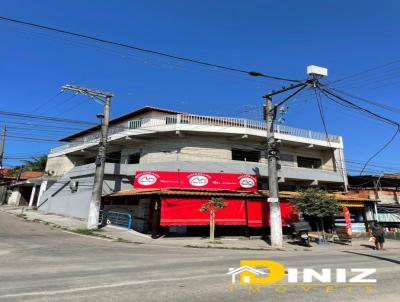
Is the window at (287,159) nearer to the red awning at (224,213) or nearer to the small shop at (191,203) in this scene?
the small shop at (191,203)

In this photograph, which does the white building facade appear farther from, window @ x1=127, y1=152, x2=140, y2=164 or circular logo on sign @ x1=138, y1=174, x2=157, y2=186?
circular logo on sign @ x1=138, y1=174, x2=157, y2=186

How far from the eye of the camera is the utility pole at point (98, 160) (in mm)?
21641

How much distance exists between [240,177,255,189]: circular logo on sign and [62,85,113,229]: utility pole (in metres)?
9.46

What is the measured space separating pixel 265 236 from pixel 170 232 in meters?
6.29

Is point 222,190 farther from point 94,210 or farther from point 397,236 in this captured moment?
point 397,236

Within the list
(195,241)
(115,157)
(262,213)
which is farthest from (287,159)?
(115,157)

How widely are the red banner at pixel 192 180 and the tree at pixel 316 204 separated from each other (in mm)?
3785

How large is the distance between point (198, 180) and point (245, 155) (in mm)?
7120

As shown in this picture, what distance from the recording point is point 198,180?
2397 centimetres

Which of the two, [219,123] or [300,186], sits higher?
[219,123]

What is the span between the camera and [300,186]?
31.3 metres

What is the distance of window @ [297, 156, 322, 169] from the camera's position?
32500mm

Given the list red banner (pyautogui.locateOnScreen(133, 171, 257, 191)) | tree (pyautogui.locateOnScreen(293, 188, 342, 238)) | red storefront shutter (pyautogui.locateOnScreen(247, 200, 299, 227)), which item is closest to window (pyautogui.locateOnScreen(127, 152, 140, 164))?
red banner (pyautogui.locateOnScreen(133, 171, 257, 191))

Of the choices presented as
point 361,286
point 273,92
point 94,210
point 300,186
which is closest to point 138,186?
point 94,210
